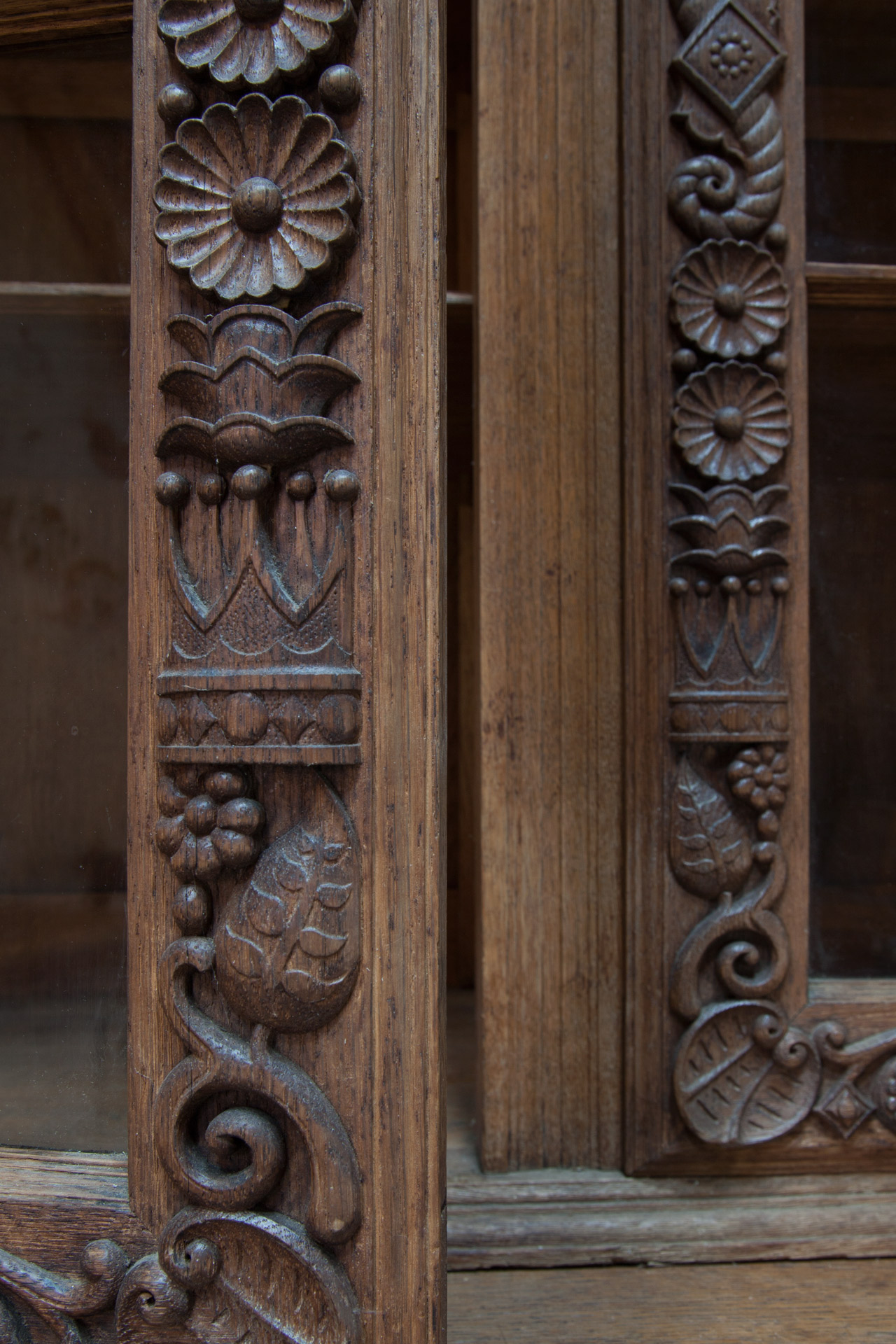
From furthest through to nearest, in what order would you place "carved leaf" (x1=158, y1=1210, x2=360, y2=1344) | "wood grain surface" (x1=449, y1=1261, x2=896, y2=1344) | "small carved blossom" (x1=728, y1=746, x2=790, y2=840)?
"small carved blossom" (x1=728, y1=746, x2=790, y2=840)
"wood grain surface" (x1=449, y1=1261, x2=896, y2=1344)
"carved leaf" (x1=158, y1=1210, x2=360, y2=1344)

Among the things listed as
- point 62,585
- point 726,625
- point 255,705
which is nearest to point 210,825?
point 255,705

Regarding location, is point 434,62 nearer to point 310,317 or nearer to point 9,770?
point 310,317

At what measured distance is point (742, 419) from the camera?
66 cm

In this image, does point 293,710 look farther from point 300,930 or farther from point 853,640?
point 853,640

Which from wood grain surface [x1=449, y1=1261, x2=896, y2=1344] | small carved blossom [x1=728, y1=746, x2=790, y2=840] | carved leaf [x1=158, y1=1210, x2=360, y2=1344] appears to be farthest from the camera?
small carved blossom [x1=728, y1=746, x2=790, y2=840]

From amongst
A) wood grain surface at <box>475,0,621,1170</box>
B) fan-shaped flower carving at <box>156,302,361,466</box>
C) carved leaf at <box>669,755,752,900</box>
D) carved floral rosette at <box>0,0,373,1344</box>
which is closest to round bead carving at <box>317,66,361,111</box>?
carved floral rosette at <box>0,0,373,1344</box>

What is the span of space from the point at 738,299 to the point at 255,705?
0.49m

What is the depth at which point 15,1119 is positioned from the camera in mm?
496

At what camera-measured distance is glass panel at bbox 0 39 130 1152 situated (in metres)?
0.50

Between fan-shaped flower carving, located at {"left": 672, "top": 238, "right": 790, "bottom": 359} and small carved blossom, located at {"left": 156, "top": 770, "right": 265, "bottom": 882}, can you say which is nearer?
small carved blossom, located at {"left": 156, "top": 770, "right": 265, "bottom": 882}

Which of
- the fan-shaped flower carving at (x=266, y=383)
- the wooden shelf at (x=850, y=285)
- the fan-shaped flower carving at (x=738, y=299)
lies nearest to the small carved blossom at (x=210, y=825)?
the fan-shaped flower carving at (x=266, y=383)

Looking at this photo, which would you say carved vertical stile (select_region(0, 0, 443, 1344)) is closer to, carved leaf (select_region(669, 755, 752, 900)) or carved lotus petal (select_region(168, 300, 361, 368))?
carved lotus petal (select_region(168, 300, 361, 368))

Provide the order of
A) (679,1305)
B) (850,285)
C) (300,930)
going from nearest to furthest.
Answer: (300,930)
(679,1305)
(850,285)

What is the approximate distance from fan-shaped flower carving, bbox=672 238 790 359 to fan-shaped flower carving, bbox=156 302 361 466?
1.11ft
